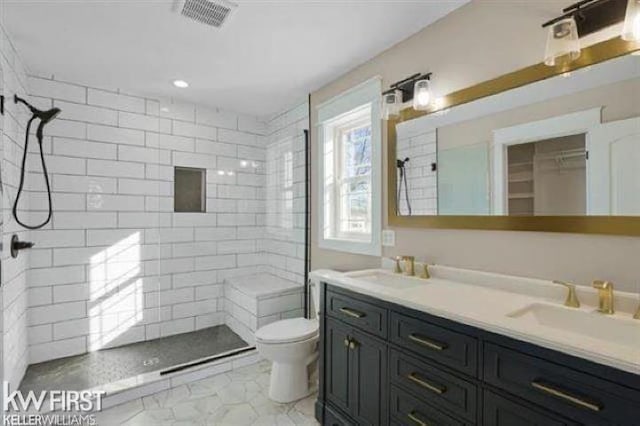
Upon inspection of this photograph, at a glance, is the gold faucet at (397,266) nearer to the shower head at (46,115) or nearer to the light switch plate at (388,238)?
the light switch plate at (388,238)

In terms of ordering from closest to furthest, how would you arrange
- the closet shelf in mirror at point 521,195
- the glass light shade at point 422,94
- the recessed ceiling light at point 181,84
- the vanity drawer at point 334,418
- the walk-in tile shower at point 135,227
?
the closet shelf in mirror at point 521,195, the vanity drawer at point 334,418, the glass light shade at point 422,94, the walk-in tile shower at point 135,227, the recessed ceiling light at point 181,84

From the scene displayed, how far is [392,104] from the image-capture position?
2115 millimetres

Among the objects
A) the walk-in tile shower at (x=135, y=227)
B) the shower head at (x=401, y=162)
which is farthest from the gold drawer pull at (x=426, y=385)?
A: the walk-in tile shower at (x=135, y=227)

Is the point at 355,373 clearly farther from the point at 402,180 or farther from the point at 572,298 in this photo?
the point at 402,180

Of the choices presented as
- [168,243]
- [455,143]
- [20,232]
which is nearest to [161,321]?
[168,243]

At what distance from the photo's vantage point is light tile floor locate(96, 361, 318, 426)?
206cm

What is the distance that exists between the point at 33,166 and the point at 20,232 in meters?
0.58

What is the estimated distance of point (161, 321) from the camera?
10.3 ft

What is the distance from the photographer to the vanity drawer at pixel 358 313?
1600 millimetres

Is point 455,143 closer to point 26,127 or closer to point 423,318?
point 423,318

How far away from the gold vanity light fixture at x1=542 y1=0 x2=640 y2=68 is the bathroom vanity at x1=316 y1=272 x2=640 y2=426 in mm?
979

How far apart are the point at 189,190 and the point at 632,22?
3298 mm

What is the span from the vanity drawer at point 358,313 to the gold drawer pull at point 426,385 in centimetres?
21

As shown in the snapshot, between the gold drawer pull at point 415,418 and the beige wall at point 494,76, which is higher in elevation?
the beige wall at point 494,76
